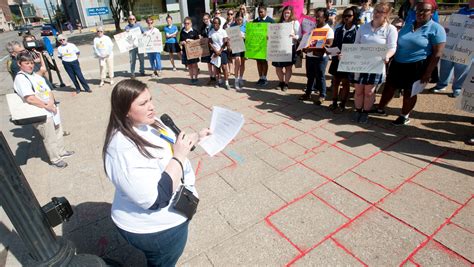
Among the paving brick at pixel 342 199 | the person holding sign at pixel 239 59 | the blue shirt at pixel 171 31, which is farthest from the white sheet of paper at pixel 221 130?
the blue shirt at pixel 171 31

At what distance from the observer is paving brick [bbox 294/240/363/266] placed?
2422 millimetres

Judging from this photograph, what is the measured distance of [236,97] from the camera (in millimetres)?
6602

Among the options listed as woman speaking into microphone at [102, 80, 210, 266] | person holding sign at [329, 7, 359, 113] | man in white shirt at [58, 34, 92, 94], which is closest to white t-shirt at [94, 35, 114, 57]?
man in white shirt at [58, 34, 92, 94]

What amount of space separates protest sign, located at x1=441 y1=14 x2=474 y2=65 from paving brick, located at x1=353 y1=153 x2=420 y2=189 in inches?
84.3

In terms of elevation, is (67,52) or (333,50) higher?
(333,50)

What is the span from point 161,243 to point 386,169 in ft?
10.2

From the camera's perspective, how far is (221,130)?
1.98 meters

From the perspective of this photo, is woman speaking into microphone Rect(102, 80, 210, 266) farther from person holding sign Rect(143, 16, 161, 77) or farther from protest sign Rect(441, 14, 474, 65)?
person holding sign Rect(143, 16, 161, 77)

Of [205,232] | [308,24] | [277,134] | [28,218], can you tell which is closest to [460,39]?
[308,24]

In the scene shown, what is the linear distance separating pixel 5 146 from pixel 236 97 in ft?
17.7

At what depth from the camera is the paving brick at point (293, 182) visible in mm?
3298

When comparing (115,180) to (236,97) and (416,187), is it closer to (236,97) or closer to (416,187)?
(416,187)

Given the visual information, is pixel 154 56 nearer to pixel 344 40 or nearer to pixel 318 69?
A: pixel 318 69

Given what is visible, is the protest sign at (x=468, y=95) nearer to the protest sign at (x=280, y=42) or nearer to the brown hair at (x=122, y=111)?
the protest sign at (x=280, y=42)
